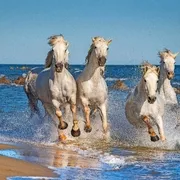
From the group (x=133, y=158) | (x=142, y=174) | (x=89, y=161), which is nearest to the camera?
(x=142, y=174)

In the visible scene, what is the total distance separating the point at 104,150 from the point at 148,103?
1235 millimetres

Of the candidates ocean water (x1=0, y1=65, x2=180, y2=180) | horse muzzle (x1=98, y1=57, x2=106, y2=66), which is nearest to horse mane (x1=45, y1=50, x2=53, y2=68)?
ocean water (x1=0, y1=65, x2=180, y2=180)

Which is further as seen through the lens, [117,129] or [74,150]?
[117,129]

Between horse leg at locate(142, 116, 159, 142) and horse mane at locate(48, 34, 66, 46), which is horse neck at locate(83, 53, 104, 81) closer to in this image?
horse mane at locate(48, 34, 66, 46)

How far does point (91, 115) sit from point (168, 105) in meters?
1.72

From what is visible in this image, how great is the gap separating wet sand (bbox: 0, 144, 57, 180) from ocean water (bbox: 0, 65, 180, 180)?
20 centimetres

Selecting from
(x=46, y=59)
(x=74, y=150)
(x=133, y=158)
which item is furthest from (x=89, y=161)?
(x=46, y=59)

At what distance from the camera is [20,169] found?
6.80 m

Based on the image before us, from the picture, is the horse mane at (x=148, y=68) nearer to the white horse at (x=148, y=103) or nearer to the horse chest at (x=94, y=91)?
the white horse at (x=148, y=103)

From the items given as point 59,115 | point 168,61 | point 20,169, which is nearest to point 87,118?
point 59,115

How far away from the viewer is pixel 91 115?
12.2 metres

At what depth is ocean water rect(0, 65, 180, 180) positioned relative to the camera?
751cm

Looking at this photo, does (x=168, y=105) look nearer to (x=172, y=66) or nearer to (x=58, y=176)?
(x=172, y=66)

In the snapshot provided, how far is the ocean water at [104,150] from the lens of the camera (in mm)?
7512
